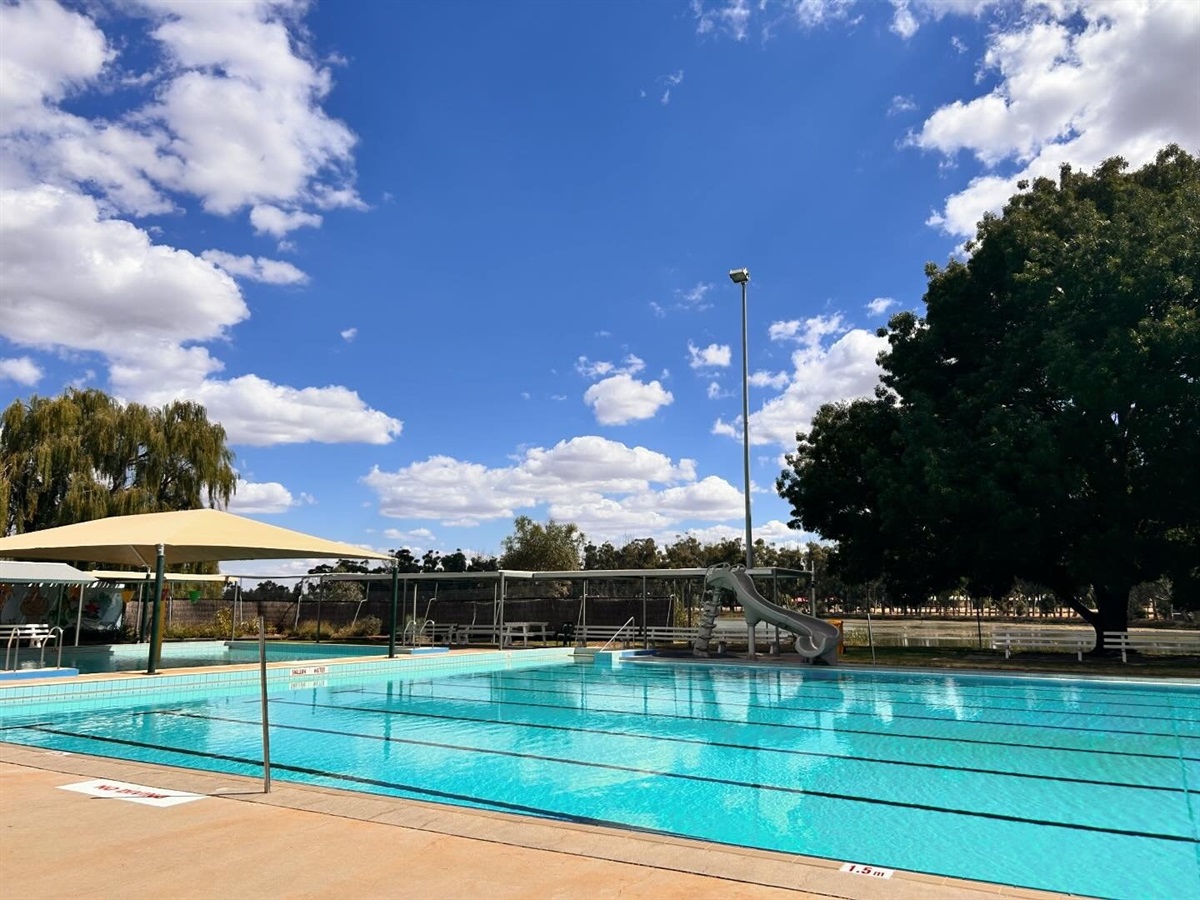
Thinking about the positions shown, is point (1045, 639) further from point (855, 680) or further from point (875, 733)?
point (875, 733)

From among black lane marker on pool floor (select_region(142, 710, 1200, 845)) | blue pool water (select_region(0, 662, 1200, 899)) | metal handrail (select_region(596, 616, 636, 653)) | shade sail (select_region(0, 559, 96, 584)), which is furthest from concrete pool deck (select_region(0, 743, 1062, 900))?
metal handrail (select_region(596, 616, 636, 653))

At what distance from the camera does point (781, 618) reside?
1842 cm

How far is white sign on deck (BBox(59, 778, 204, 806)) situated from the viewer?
16.5ft

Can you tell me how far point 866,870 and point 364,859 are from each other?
2465mm

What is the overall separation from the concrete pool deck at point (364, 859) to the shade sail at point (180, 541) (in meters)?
9.55

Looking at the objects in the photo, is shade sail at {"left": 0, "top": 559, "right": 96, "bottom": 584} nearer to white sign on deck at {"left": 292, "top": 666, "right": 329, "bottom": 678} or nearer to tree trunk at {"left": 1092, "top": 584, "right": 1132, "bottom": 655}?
white sign on deck at {"left": 292, "top": 666, "right": 329, "bottom": 678}

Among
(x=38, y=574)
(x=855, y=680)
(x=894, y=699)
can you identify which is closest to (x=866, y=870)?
(x=894, y=699)

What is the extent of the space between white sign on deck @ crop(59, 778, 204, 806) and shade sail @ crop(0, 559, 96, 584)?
9.08m

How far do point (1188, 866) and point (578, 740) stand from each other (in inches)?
232

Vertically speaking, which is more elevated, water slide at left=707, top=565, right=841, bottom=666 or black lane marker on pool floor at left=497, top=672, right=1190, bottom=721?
water slide at left=707, top=565, right=841, bottom=666

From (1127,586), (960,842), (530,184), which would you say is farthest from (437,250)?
(1127,586)

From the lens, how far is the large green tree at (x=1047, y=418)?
16.6 meters

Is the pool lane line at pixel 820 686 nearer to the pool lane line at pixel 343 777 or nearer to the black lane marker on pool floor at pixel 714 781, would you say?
the black lane marker on pool floor at pixel 714 781

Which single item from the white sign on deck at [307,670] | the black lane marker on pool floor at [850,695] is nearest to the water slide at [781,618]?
the black lane marker on pool floor at [850,695]
